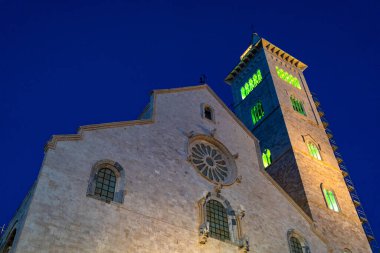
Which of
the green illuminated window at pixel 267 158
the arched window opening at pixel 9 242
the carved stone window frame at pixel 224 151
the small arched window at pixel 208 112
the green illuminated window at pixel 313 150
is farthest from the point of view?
the green illuminated window at pixel 267 158

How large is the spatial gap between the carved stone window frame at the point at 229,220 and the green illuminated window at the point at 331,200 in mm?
10680

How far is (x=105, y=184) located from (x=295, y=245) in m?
11.0

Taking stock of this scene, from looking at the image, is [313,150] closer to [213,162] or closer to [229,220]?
[213,162]

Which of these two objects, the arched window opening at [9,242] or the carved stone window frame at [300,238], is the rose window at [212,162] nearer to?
the carved stone window frame at [300,238]

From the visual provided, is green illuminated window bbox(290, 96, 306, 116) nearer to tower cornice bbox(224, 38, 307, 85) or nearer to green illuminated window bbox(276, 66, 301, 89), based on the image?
green illuminated window bbox(276, 66, 301, 89)

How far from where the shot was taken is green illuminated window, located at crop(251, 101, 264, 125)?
37000 millimetres

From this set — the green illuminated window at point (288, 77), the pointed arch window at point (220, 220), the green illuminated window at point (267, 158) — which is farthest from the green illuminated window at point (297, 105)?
the pointed arch window at point (220, 220)

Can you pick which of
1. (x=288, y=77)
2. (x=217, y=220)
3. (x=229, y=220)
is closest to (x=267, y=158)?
(x=288, y=77)

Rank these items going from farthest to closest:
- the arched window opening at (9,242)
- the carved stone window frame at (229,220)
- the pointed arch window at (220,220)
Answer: the pointed arch window at (220,220), the carved stone window frame at (229,220), the arched window opening at (9,242)

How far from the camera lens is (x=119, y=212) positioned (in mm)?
15586

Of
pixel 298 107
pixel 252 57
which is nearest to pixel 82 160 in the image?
pixel 298 107

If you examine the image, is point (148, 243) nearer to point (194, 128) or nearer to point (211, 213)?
point (211, 213)

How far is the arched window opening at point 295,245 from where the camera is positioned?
20.8 meters

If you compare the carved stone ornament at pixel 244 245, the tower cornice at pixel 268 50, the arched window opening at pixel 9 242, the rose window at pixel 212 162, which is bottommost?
the arched window opening at pixel 9 242
